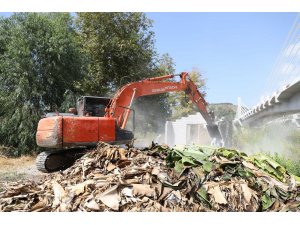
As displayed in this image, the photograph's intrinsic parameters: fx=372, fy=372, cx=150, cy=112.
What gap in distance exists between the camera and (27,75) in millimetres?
15023

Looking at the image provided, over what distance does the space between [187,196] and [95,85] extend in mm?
15665

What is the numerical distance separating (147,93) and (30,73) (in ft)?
23.0

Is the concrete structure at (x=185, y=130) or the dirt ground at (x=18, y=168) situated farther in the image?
the concrete structure at (x=185, y=130)

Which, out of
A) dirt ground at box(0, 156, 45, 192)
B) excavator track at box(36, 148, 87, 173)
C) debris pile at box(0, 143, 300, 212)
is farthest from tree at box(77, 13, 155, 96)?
debris pile at box(0, 143, 300, 212)

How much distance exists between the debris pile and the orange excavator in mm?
1825

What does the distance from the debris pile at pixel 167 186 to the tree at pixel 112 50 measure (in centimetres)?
1409

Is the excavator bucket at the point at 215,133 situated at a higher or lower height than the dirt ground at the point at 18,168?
higher

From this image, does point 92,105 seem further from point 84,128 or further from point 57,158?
point 84,128

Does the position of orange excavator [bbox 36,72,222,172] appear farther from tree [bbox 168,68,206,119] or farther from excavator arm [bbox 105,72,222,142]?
tree [bbox 168,68,206,119]

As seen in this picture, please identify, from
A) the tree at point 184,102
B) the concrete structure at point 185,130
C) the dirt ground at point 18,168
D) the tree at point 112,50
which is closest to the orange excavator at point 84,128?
the dirt ground at point 18,168

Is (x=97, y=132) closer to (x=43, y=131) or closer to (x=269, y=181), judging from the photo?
(x=43, y=131)

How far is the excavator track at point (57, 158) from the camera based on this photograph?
820 cm

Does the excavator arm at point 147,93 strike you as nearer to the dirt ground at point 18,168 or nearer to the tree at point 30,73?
the dirt ground at point 18,168

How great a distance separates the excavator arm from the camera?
902cm
